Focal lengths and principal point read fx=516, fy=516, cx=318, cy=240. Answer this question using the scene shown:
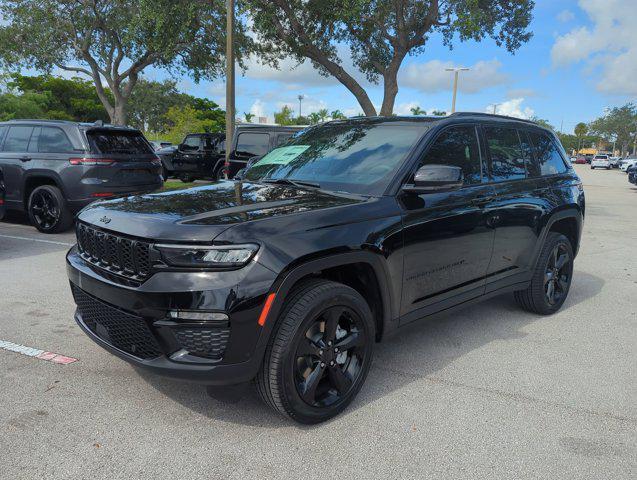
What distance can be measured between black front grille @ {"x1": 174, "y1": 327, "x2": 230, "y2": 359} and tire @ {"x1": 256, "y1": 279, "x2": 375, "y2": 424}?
0.26m

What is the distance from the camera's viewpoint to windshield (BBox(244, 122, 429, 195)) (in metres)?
3.45

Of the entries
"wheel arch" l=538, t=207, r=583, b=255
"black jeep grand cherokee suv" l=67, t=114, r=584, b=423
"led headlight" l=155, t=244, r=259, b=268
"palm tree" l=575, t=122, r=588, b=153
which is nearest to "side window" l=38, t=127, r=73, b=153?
"black jeep grand cherokee suv" l=67, t=114, r=584, b=423

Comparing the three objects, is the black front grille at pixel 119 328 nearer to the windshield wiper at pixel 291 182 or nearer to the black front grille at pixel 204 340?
the black front grille at pixel 204 340

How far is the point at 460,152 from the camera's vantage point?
12.6 ft

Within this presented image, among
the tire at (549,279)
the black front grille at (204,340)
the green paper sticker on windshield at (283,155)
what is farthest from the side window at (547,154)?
the black front grille at (204,340)

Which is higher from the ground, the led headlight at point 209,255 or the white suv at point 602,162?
the white suv at point 602,162

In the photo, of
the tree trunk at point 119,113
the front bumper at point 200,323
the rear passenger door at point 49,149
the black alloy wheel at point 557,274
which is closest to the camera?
the front bumper at point 200,323

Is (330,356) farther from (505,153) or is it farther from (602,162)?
(602,162)

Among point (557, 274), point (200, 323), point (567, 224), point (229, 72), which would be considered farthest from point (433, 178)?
point (229, 72)

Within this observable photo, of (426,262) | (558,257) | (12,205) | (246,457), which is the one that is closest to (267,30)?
(12,205)

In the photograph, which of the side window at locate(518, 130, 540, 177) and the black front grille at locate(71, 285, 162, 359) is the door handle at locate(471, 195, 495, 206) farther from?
the black front grille at locate(71, 285, 162, 359)

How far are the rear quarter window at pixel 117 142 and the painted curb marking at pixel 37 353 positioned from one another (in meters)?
4.98

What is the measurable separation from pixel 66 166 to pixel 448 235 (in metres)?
6.82

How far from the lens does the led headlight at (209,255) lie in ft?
8.11
